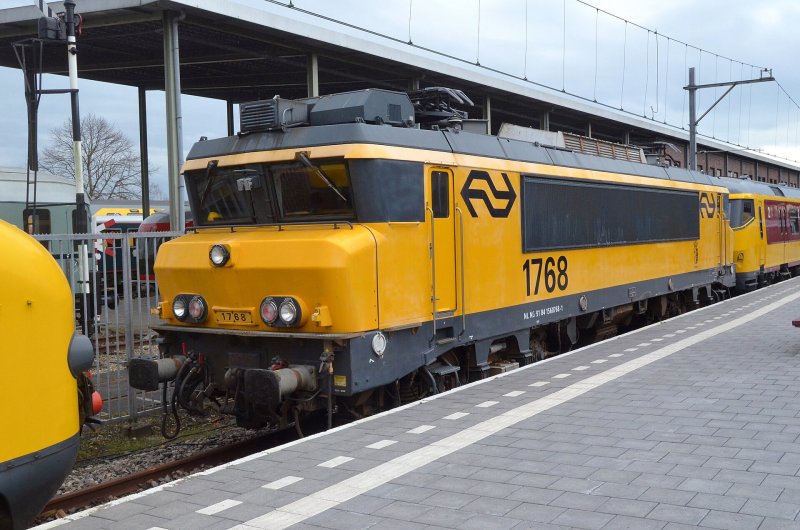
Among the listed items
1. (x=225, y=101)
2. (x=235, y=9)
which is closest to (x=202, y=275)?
(x=235, y=9)

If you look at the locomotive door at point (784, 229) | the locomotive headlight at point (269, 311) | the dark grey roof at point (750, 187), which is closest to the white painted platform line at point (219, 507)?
the locomotive headlight at point (269, 311)

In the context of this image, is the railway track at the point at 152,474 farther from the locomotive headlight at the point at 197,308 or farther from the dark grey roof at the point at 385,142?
the dark grey roof at the point at 385,142

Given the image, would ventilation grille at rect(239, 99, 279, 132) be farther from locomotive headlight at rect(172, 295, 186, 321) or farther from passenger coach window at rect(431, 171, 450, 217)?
locomotive headlight at rect(172, 295, 186, 321)

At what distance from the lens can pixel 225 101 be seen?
27.8m

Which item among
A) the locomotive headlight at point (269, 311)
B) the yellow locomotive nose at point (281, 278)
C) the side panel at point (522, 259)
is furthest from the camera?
the side panel at point (522, 259)

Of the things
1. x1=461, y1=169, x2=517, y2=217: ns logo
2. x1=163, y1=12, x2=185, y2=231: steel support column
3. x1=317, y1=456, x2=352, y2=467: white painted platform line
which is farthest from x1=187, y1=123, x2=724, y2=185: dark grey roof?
x1=163, y1=12, x2=185, y2=231: steel support column

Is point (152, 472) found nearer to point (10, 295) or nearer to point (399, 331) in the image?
point (399, 331)

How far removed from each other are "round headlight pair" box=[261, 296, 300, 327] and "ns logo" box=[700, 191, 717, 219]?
11.5 metres

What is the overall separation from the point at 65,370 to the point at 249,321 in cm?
330

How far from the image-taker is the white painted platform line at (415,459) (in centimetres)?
466

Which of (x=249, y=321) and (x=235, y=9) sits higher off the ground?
(x=235, y=9)

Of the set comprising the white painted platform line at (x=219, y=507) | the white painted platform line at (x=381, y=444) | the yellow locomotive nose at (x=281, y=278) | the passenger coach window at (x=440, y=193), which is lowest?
the white painted platform line at (x=219, y=507)

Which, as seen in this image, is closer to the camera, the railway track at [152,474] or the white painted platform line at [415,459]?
the white painted platform line at [415,459]

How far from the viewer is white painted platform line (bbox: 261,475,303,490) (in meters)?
5.22
